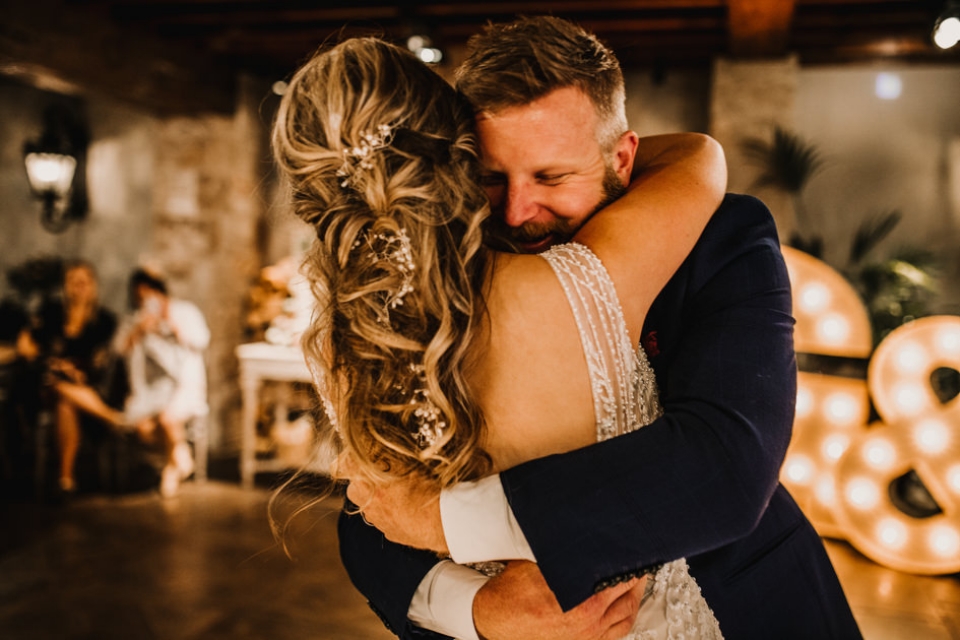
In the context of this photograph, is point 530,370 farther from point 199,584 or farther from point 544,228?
point 199,584

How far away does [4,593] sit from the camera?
3.44m

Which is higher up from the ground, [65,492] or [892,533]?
[892,533]

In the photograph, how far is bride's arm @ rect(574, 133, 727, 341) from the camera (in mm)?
936

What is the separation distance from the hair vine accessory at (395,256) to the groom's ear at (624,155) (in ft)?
1.59

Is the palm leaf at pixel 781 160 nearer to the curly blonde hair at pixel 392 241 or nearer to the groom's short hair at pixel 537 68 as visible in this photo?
the groom's short hair at pixel 537 68

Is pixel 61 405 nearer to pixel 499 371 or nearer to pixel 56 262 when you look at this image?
pixel 56 262

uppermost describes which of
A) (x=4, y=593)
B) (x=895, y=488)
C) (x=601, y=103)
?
(x=601, y=103)

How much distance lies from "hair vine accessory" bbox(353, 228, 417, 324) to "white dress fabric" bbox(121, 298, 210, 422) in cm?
464

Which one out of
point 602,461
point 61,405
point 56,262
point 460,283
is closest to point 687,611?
point 602,461

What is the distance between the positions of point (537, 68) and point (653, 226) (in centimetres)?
31

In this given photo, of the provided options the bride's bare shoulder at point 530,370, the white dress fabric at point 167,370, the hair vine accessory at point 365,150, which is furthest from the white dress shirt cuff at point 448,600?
the white dress fabric at point 167,370

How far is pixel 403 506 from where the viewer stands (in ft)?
3.25

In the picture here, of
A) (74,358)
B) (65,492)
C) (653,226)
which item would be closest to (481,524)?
(653,226)

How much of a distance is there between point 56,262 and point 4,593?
4.38m
